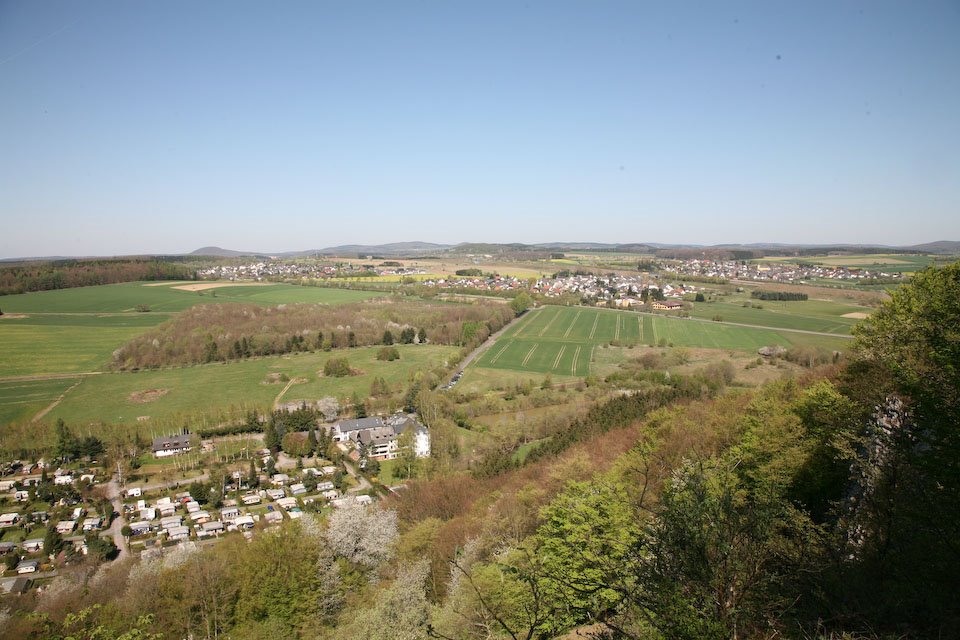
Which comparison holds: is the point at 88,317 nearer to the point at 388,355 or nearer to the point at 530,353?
the point at 388,355

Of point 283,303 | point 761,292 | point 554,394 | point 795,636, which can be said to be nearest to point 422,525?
point 795,636

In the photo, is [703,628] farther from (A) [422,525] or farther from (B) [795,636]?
(A) [422,525]

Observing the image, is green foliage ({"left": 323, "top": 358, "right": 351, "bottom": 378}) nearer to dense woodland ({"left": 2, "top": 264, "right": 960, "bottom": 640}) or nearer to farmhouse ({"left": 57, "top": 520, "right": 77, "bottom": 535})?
farmhouse ({"left": 57, "top": 520, "right": 77, "bottom": 535})

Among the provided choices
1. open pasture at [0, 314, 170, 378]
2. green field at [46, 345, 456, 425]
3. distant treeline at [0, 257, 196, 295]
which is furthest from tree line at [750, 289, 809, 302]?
distant treeline at [0, 257, 196, 295]

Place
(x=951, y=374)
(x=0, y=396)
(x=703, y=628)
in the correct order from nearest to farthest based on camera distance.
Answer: (x=703, y=628) < (x=951, y=374) < (x=0, y=396)

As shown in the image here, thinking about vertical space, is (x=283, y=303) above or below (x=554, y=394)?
above

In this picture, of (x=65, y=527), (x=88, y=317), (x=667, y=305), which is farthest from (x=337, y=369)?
(x=667, y=305)
